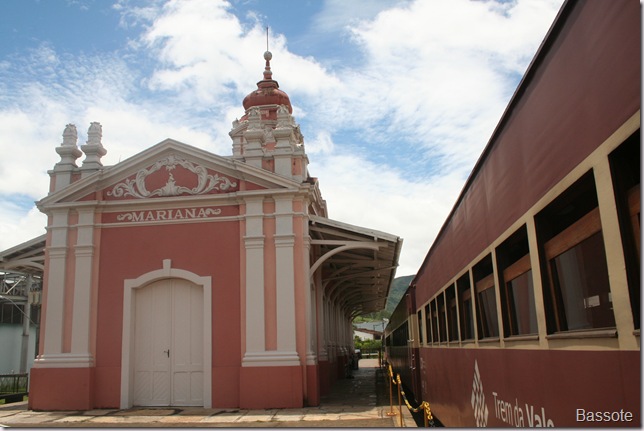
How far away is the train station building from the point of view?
12.4 metres

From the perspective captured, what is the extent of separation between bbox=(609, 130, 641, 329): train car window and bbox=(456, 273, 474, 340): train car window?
11.8 ft

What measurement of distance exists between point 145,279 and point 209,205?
6.81 feet

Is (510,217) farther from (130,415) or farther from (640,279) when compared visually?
(130,415)

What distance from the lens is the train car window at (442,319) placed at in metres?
8.02

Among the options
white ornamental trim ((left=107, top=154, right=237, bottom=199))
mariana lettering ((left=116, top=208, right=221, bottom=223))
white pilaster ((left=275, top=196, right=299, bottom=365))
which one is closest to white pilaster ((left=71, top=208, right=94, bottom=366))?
mariana lettering ((left=116, top=208, right=221, bottom=223))

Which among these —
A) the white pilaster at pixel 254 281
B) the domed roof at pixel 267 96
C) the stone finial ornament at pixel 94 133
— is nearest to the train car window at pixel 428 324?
the white pilaster at pixel 254 281

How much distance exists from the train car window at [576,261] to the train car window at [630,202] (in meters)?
0.27

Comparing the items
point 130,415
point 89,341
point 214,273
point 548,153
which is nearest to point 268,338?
point 214,273

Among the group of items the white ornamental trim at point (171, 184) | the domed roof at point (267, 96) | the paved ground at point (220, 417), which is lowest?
the paved ground at point (220, 417)

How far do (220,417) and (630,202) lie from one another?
9999 millimetres

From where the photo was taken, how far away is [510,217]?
166 inches

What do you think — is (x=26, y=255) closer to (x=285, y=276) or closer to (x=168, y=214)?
(x=168, y=214)

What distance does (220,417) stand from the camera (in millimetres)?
11227

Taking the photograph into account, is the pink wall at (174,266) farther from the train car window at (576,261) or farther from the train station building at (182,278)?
the train car window at (576,261)
